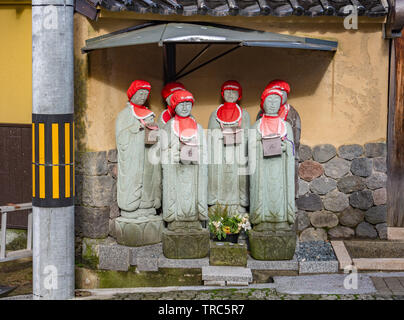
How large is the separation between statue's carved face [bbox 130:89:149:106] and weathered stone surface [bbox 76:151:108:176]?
794 mm

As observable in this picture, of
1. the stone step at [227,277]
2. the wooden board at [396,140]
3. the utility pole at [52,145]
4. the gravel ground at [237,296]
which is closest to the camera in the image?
the utility pole at [52,145]

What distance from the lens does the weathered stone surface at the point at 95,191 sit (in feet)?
28.3

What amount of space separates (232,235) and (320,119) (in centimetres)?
207

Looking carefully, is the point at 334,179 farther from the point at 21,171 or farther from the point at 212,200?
the point at 21,171

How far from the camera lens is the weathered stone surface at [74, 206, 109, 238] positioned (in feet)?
28.5

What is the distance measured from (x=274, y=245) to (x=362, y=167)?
178cm

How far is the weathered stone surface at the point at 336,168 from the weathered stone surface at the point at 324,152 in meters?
Answer: 0.08

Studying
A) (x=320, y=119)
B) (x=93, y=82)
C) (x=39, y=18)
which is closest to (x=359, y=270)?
(x=320, y=119)

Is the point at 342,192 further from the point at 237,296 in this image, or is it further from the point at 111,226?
the point at 111,226

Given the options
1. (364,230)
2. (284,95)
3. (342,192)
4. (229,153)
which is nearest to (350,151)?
(342,192)

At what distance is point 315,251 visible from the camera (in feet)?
28.3

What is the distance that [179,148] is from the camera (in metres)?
8.22

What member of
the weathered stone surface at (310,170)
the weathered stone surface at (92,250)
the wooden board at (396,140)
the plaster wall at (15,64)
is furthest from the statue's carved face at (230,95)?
the plaster wall at (15,64)

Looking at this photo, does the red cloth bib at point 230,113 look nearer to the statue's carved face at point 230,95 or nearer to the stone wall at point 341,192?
the statue's carved face at point 230,95
